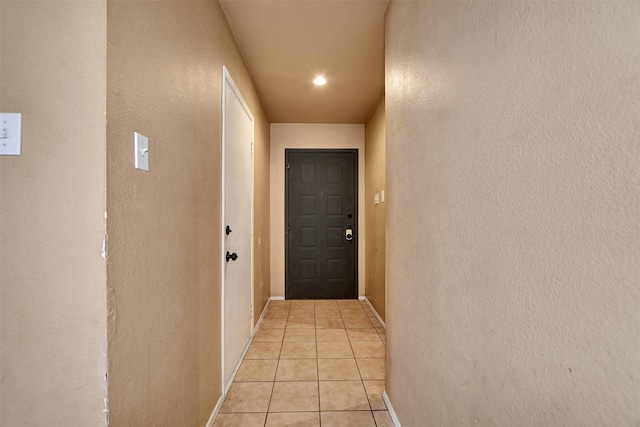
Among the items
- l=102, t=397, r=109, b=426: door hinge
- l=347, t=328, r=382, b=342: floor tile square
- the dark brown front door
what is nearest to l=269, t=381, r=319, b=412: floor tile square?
l=347, t=328, r=382, b=342: floor tile square

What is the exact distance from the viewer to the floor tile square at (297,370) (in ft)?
7.41

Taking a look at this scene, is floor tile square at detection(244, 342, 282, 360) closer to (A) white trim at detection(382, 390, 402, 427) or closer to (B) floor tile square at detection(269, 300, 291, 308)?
(A) white trim at detection(382, 390, 402, 427)

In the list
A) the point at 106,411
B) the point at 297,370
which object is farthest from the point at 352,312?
the point at 106,411

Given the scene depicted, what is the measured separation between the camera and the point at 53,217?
32.8 inches

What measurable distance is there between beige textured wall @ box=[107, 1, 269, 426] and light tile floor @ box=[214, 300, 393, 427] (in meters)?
0.33

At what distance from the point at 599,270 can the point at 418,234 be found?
86 centimetres

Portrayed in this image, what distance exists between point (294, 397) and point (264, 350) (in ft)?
2.53

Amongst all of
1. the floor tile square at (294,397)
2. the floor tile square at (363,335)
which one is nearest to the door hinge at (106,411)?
the floor tile square at (294,397)

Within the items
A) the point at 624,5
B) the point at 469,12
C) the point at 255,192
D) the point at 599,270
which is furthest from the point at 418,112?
the point at 255,192

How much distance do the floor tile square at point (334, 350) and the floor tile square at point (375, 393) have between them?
0.43m

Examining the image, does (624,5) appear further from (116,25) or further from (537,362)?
(116,25)

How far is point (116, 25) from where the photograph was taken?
890 mm

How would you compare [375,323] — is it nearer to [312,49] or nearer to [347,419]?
[347,419]

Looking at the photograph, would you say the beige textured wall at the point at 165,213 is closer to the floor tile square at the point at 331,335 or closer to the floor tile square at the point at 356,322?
the floor tile square at the point at 331,335
